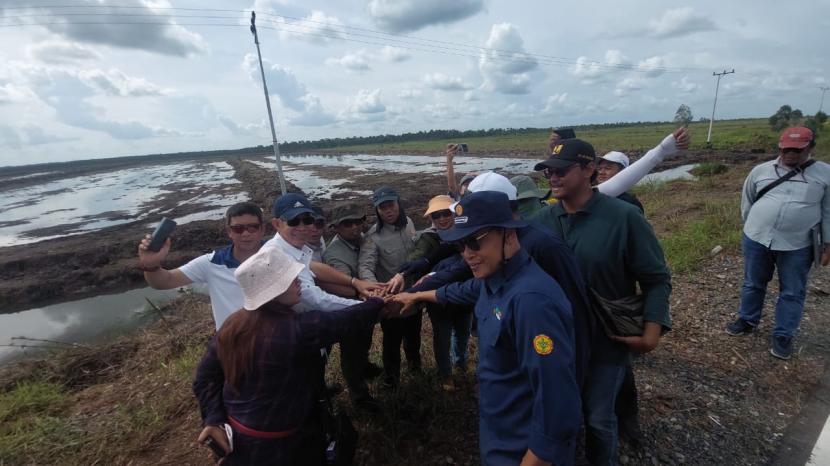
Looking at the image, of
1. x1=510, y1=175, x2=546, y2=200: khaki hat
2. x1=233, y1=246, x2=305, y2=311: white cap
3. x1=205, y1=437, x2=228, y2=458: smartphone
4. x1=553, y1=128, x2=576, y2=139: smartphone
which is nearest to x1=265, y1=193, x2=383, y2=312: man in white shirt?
x1=233, y1=246, x2=305, y2=311: white cap

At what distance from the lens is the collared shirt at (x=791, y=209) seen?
325 cm

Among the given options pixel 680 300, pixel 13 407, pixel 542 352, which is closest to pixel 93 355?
pixel 13 407

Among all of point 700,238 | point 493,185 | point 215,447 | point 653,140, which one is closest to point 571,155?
point 493,185

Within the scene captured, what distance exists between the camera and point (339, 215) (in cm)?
299

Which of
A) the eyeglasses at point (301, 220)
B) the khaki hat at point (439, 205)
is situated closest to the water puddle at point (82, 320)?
the eyeglasses at point (301, 220)

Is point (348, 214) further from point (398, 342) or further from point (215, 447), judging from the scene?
point (215, 447)

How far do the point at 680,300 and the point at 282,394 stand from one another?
4785 millimetres

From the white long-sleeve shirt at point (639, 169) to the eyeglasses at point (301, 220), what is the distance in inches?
73.5

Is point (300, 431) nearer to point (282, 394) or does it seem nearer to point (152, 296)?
point (282, 394)

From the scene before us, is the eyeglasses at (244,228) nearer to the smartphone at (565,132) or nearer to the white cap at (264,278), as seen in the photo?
the white cap at (264,278)

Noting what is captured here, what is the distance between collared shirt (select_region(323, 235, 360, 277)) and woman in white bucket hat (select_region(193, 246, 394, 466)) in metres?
1.06

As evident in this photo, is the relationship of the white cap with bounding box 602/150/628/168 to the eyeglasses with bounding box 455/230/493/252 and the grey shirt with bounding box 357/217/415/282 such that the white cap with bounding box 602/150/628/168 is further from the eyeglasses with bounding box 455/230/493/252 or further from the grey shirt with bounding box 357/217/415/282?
the eyeglasses with bounding box 455/230/493/252

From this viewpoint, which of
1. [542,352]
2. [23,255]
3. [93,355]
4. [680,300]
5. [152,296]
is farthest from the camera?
[23,255]

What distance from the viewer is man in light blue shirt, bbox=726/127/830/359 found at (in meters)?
3.25
